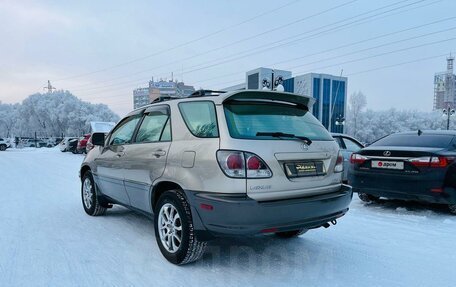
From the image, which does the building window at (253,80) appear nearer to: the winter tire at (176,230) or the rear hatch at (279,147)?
the rear hatch at (279,147)

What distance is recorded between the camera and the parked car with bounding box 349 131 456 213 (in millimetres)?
5383

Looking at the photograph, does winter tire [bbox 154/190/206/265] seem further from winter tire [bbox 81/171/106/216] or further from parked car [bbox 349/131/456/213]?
parked car [bbox 349/131/456/213]

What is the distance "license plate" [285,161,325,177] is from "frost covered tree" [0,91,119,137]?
82132mm

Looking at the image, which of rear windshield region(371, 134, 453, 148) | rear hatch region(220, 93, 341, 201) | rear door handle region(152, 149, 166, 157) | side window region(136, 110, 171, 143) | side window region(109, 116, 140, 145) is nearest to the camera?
rear hatch region(220, 93, 341, 201)

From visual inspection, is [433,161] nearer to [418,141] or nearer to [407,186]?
Result: [407,186]

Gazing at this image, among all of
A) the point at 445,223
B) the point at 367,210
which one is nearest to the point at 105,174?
the point at 367,210

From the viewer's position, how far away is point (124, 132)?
16.1 ft

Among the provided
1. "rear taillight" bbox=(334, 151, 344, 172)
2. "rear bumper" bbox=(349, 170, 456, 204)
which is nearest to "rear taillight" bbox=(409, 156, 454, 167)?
A: "rear bumper" bbox=(349, 170, 456, 204)

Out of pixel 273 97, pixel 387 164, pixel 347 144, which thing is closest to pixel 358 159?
pixel 387 164

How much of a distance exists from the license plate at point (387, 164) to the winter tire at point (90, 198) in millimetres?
4645

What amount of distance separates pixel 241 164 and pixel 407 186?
3811mm

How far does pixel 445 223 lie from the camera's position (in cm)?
522

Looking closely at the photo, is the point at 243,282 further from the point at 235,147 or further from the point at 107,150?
the point at 107,150

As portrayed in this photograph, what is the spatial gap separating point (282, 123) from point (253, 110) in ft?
1.10
